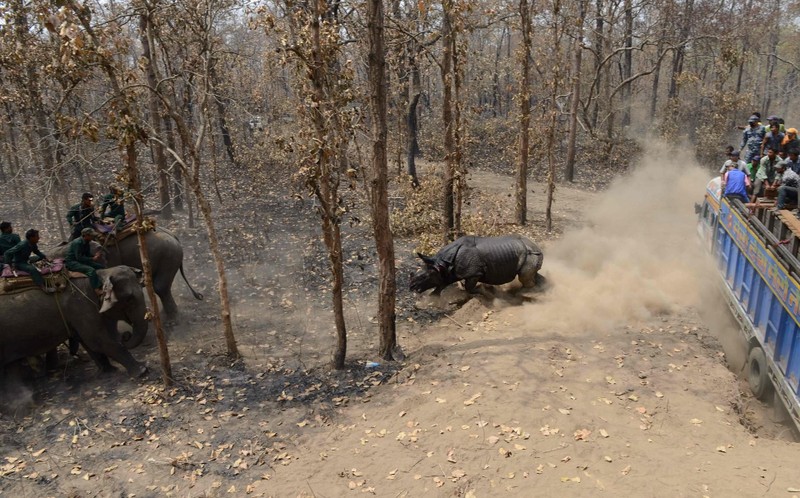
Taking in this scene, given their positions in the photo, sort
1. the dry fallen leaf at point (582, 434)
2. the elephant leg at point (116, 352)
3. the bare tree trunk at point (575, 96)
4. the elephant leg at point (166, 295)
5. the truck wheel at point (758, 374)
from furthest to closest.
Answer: the bare tree trunk at point (575, 96)
the elephant leg at point (166, 295)
the elephant leg at point (116, 352)
the truck wheel at point (758, 374)
the dry fallen leaf at point (582, 434)

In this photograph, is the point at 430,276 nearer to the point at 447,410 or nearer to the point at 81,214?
the point at 447,410

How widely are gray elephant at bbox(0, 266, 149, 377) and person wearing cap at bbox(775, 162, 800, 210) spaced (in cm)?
1117

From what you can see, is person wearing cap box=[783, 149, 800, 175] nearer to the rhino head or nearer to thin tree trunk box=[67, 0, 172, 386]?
the rhino head

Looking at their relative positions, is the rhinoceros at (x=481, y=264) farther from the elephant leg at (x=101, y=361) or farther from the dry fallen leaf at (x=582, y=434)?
the elephant leg at (x=101, y=361)

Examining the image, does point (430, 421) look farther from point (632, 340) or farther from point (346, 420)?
point (632, 340)

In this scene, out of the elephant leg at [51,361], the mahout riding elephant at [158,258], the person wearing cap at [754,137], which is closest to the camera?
the elephant leg at [51,361]

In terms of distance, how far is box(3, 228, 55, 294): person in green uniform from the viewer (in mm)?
9984

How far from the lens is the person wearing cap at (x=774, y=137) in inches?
516

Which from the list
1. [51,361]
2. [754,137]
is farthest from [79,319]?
[754,137]

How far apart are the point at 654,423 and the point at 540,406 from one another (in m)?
1.58

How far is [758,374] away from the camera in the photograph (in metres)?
9.33

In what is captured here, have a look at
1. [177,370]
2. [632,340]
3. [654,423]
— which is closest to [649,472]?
[654,423]

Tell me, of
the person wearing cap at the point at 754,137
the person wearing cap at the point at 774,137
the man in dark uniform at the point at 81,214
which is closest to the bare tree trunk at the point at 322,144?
the man in dark uniform at the point at 81,214

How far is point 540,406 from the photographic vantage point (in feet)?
28.1
